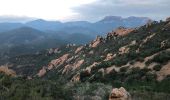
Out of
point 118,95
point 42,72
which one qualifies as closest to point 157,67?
point 118,95

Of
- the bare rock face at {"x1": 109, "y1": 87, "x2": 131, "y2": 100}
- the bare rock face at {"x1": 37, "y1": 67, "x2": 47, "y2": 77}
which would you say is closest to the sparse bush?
the bare rock face at {"x1": 109, "y1": 87, "x2": 131, "y2": 100}

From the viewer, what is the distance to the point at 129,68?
167 feet

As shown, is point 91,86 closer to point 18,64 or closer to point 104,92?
point 104,92

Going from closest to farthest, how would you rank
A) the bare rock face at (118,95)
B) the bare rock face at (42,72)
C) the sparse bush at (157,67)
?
the bare rock face at (118,95)
the sparse bush at (157,67)
the bare rock face at (42,72)

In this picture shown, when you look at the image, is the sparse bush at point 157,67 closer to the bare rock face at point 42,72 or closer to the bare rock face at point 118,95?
the bare rock face at point 118,95

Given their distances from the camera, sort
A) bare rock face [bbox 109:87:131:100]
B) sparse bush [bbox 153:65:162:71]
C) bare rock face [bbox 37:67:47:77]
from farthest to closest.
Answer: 1. bare rock face [bbox 37:67:47:77]
2. sparse bush [bbox 153:65:162:71]
3. bare rock face [bbox 109:87:131:100]

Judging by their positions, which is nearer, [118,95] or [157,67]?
[118,95]

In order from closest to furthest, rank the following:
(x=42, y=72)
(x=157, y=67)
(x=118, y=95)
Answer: (x=118, y=95) → (x=157, y=67) → (x=42, y=72)

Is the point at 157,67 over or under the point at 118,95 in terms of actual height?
under

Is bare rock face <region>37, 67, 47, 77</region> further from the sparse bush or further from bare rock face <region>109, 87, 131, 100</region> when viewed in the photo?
bare rock face <region>109, 87, 131, 100</region>

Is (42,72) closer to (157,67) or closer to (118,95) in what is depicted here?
(157,67)

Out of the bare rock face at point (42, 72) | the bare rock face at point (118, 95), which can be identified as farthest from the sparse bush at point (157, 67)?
the bare rock face at point (42, 72)

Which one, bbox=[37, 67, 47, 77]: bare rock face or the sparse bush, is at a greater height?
the sparse bush

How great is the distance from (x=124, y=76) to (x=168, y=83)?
966 centimetres
